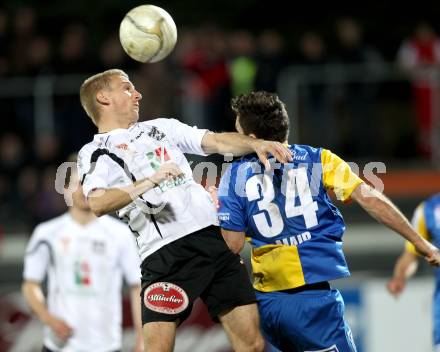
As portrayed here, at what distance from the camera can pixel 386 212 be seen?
231 inches

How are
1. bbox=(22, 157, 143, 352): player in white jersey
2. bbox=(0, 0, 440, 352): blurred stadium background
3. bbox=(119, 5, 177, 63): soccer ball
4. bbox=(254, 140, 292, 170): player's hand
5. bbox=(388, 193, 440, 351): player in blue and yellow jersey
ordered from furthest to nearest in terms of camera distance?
bbox=(0, 0, 440, 352): blurred stadium background < bbox=(22, 157, 143, 352): player in white jersey < bbox=(388, 193, 440, 351): player in blue and yellow jersey < bbox=(119, 5, 177, 63): soccer ball < bbox=(254, 140, 292, 170): player's hand

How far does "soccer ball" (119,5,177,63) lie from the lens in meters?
6.43

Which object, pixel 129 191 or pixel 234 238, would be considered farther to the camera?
pixel 234 238

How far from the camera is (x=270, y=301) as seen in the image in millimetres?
6035

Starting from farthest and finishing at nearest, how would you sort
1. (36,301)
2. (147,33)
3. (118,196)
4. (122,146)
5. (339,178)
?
→ (36,301), (147,33), (122,146), (339,178), (118,196)

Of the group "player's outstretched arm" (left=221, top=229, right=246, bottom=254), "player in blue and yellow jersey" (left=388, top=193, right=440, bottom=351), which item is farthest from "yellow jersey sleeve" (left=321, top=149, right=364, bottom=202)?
"player in blue and yellow jersey" (left=388, top=193, right=440, bottom=351)

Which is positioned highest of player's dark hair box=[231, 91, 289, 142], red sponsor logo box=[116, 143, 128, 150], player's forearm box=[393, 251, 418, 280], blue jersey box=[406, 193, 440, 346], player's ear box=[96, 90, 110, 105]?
player's ear box=[96, 90, 110, 105]

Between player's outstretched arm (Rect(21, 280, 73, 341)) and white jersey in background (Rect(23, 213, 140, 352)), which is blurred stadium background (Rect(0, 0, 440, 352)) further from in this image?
player's outstretched arm (Rect(21, 280, 73, 341))

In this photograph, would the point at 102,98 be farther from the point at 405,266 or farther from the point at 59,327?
the point at 405,266

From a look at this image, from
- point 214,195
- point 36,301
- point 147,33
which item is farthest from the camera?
point 36,301

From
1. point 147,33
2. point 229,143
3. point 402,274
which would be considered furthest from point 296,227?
point 402,274

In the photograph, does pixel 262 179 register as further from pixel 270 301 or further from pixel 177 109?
pixel 177 109

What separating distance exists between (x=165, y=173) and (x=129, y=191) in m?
0.24

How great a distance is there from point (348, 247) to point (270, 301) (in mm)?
6327
